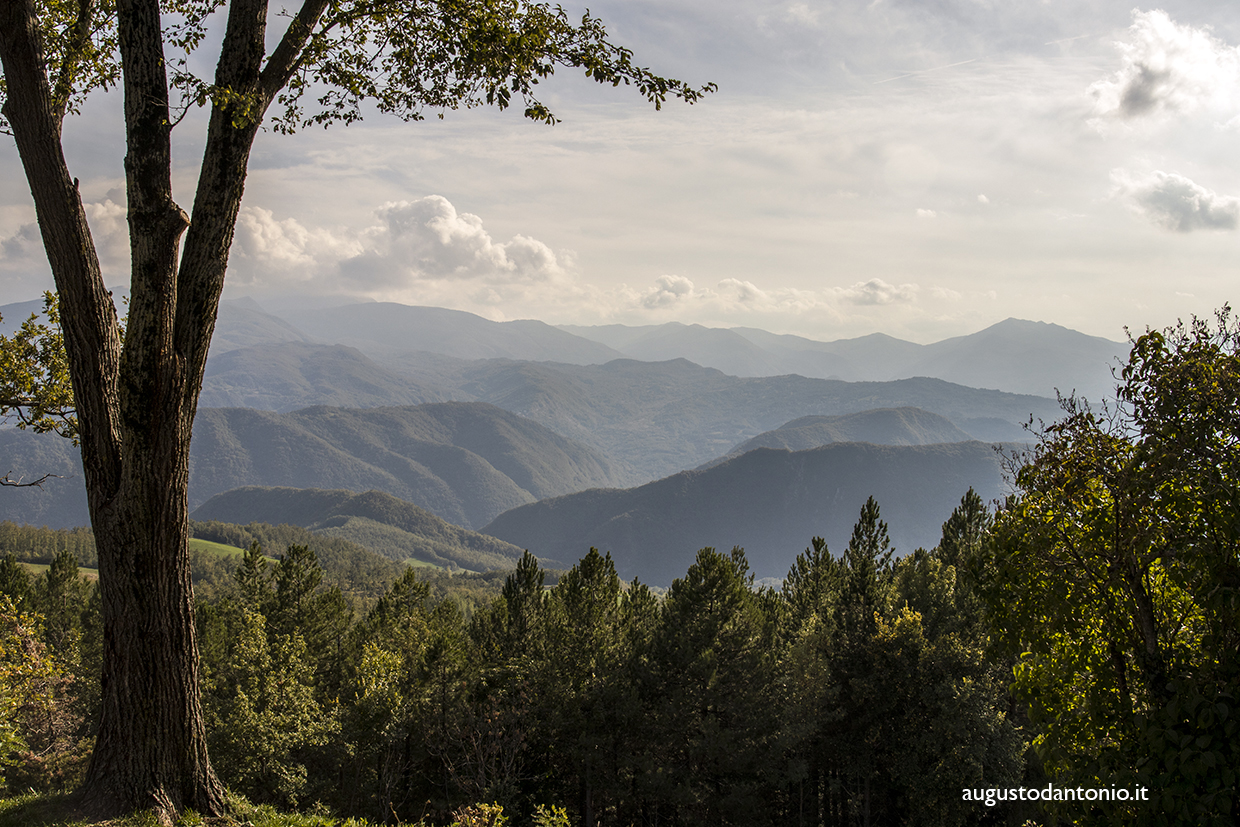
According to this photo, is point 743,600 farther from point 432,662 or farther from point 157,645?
point 157,645

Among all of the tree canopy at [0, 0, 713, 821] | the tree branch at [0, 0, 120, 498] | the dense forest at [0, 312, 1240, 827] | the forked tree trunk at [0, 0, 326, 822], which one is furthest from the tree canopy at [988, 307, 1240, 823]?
the tree branch at [0, 0, 120, 498]

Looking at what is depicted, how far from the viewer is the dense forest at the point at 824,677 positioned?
5.74m

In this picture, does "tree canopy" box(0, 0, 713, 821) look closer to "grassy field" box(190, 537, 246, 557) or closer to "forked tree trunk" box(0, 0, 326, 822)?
"forked tree trunk" box(0, 0, 326, 822)

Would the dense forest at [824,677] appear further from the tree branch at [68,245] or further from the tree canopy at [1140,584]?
the tree branch at [68,245]

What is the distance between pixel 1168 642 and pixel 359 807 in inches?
1088

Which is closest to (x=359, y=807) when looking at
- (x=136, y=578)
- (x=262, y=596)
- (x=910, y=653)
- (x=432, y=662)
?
(x=432, y=662)

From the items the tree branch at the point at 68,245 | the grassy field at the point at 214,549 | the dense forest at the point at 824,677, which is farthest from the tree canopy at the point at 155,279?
the grassy field at the point at 214,549

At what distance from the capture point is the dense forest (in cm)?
574

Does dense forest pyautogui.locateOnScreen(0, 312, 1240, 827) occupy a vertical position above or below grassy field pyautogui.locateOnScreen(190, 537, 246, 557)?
above

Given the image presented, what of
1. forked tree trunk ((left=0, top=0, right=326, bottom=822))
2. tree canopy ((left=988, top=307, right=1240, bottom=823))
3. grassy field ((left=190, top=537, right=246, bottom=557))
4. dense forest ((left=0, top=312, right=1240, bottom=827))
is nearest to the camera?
tree canopy ((left=988, top=307, right=1240, bottom=823))

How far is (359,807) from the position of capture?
25141 mm

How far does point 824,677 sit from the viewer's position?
24891mm

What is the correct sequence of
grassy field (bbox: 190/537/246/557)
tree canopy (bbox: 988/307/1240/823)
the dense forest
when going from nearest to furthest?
tree canopy (bbox: 988/307/1240/823), the dense forest, grassy field (bbox: 190/537/246/557)

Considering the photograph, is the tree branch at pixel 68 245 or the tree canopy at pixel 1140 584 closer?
the tree canopy at pixel 1140 584
